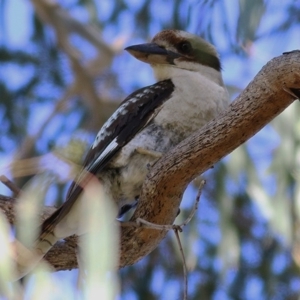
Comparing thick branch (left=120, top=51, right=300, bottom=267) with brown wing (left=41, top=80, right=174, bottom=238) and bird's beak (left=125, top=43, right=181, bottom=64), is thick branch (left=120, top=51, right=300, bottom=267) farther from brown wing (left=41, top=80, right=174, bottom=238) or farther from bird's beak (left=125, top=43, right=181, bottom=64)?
bird's beak (left=125, top=43, right=181, bottom=64)

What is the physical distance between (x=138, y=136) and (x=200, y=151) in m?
0.32

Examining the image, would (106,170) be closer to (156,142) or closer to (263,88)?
(156,142)

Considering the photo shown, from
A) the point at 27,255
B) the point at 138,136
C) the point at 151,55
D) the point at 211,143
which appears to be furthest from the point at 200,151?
the point at 151,55

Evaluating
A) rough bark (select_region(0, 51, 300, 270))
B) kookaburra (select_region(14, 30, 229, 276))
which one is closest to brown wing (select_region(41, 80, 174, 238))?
kookaburra (select_region(14, 30, 229, 276))

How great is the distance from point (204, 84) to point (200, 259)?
1428mm

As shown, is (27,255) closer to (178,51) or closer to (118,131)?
(118,131)

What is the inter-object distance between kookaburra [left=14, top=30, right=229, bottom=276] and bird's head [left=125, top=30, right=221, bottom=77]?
8cm

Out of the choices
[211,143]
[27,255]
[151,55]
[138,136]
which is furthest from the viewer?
[151,55]

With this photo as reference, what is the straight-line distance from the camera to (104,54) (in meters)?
4.16

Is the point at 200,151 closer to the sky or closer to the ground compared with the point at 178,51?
closer to the ground

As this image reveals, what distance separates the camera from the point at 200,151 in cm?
178

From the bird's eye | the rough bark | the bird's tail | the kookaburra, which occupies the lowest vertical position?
the bird's tail

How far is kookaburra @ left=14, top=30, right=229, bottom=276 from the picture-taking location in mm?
1981

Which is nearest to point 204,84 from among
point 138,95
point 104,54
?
point 138,95
